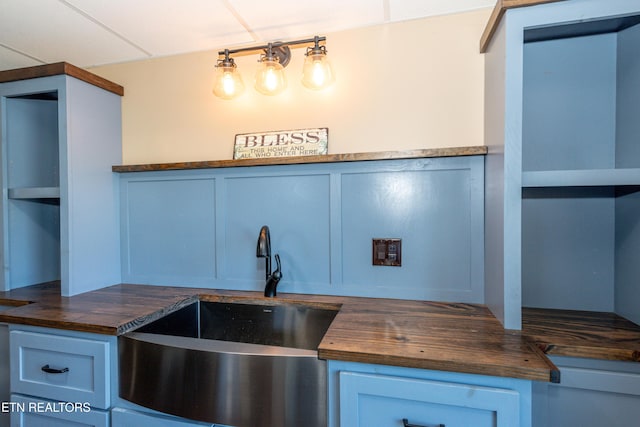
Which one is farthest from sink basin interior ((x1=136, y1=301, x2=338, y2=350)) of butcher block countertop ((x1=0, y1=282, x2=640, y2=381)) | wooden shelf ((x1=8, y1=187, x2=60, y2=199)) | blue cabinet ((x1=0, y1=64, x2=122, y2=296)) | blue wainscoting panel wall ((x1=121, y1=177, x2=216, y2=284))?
wooden shelf ((x1=8, y1=187, x2=60, y2=199))

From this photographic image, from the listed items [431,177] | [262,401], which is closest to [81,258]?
[262,401]

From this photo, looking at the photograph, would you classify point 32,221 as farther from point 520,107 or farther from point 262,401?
point 520,107

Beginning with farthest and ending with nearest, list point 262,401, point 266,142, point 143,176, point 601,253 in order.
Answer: point 143,176
point 266,142
point 601,253
point 262,401

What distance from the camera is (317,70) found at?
1.35 meters

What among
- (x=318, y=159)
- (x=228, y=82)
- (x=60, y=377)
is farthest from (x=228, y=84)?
Answer: (x=60, y=377)

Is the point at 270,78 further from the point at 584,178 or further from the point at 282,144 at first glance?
the point at 584,178

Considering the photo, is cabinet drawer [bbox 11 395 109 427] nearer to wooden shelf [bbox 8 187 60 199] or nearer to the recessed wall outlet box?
wooden shelf [bbox 8 187 60 199]

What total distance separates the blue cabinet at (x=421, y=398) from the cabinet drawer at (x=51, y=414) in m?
0.86

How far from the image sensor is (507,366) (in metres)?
0.75

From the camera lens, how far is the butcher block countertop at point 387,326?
0.79m

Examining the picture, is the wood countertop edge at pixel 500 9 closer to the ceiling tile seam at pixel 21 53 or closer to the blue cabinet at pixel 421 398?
the blue cabinet at pixel 421 398

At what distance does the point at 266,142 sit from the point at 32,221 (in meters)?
1.41

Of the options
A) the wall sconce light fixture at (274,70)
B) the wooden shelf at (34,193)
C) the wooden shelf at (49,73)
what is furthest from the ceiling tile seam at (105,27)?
the wooden shelf at (34,193)

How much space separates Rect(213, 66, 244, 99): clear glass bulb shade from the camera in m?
1.46
